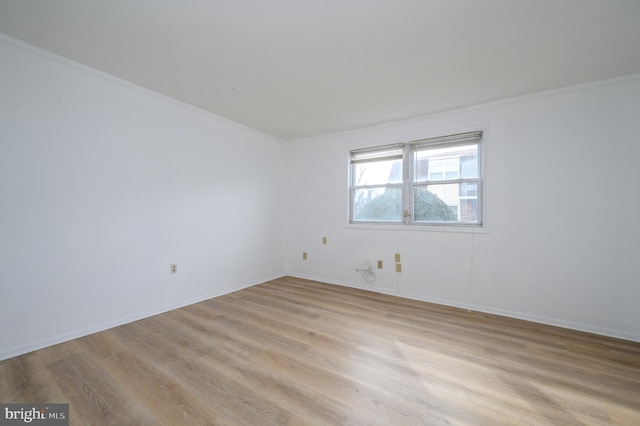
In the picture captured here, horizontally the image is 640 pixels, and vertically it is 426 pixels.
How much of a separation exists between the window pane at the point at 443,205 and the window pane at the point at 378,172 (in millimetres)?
388

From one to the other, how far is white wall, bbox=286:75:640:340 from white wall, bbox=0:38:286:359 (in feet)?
8.38

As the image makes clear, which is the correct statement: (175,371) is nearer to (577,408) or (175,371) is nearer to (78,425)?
(78,425)

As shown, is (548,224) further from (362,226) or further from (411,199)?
(362,226)

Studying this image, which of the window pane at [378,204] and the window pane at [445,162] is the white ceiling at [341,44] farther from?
the window pane at [378,204]

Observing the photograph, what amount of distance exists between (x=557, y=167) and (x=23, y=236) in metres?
4.90

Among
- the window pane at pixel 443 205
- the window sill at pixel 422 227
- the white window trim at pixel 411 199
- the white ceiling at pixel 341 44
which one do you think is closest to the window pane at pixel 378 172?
the white window trim at pixel 411 199

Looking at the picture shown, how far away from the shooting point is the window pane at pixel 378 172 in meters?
3.63

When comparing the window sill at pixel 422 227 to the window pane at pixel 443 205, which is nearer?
the window sill at pixel 422 227

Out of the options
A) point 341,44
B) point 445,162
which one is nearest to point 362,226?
point 445,162

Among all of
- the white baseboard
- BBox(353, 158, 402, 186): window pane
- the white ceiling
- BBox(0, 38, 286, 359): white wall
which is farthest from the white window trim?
the white baseboard

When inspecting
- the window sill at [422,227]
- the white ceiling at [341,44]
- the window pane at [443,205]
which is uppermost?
the white ceiling at [341,44]

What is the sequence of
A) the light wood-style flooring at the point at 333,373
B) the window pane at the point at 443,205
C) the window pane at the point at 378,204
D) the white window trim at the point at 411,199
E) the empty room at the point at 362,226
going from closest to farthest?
the light wood-style flooring at the point at 333,373, the empty room at the point at 362,226, the white window trim at the point at 411,199, the window pane at the point at 443,205, the window pane at the point at 378,204

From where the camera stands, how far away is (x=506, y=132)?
282 centimetres

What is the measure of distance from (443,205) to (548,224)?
104 centimetres
